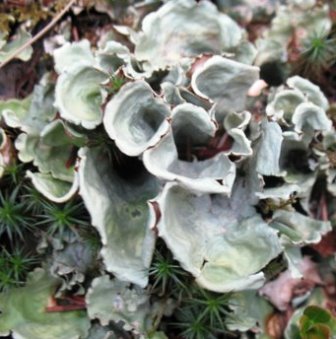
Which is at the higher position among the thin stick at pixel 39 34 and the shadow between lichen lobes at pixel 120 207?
the thin stick at pixel 39 34

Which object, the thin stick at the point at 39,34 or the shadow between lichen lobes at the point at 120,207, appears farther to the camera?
the thin stick at the point at 39,34

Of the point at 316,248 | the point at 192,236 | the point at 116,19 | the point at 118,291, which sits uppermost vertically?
the point at 116,19

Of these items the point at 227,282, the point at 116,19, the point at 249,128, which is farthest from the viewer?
the point at 116,19

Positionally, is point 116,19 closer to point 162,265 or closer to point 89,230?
point 89,230

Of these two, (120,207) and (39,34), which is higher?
(39,34)

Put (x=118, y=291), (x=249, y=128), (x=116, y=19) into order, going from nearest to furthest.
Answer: (x=118, y=291) < (x=249, y=128) < (x=116, y=19)

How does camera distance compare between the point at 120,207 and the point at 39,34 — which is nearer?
the point at 120,207

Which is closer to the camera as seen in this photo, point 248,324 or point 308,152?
point 248,324

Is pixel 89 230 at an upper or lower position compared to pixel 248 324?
upper

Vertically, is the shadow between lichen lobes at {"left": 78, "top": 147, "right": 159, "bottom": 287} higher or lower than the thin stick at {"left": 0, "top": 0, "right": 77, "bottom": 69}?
lower

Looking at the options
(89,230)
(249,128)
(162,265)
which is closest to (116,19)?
(249,128)

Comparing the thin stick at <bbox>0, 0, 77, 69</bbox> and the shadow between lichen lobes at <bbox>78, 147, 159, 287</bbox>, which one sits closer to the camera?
the shadow between lichen lobes at <bbox>78, 147, 159, 287</bbox>
